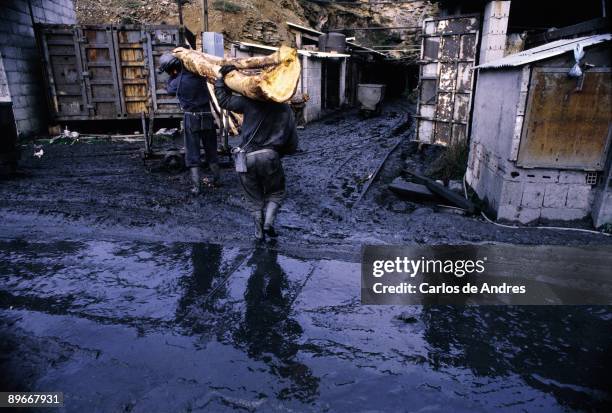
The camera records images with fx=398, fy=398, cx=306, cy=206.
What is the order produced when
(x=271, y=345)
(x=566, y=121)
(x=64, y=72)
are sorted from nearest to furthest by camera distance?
(x=271, y=345)
(x=566, y=121)
(x=64, y=72)

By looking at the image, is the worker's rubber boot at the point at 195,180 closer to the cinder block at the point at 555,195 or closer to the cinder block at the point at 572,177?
the cinder block at the point at 555,195

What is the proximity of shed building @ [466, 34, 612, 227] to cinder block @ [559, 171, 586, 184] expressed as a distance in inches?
0.5

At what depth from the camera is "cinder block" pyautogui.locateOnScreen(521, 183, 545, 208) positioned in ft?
18.0

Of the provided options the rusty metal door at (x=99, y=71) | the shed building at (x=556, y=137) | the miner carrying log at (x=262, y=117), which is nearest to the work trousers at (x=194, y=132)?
the miner carrying log at (x=262, y=117)

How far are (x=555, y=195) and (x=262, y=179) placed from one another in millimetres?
4029

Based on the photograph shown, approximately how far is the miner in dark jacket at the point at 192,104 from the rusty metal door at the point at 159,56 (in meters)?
4.60

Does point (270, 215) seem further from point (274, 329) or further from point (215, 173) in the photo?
point (215, 173)

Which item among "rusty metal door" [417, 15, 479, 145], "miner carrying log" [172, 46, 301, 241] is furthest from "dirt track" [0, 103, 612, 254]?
"rusty metal door" [417, 15, 479, 145]

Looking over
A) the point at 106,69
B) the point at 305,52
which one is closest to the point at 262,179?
the point at 106,69

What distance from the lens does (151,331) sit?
3303mm

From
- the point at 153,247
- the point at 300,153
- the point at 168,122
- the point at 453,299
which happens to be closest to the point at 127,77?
the point at 168,122

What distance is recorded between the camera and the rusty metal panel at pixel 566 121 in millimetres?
5059

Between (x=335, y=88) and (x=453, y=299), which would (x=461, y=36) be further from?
(x=335, y=88)

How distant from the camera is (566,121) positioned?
5.21 m
